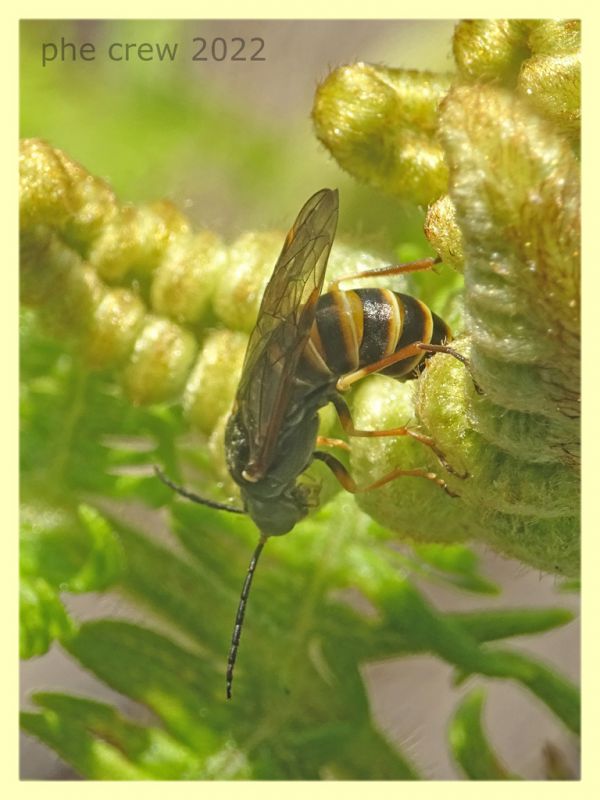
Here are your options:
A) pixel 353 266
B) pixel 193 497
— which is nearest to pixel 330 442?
pixel 353 266

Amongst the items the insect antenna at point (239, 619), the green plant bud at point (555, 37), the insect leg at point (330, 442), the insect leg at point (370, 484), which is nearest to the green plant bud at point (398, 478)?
the insect leg at point (370, 484)

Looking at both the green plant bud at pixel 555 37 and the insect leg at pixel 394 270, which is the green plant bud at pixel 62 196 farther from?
the green plant bud at pixel 555 37

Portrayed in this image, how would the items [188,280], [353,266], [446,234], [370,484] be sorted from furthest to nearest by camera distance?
[188,280] < [353,266] < [370,484] < [446,234]

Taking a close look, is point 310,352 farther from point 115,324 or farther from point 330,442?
point 115,324

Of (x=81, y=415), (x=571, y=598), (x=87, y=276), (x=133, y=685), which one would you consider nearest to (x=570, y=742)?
(x=571, y=598)

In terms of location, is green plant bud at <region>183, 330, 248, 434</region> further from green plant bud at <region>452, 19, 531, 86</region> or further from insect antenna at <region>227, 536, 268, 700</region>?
green plant bud at <region>452, 19, 531, 86</region>

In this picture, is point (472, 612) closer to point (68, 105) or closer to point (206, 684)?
point (206, 684)
